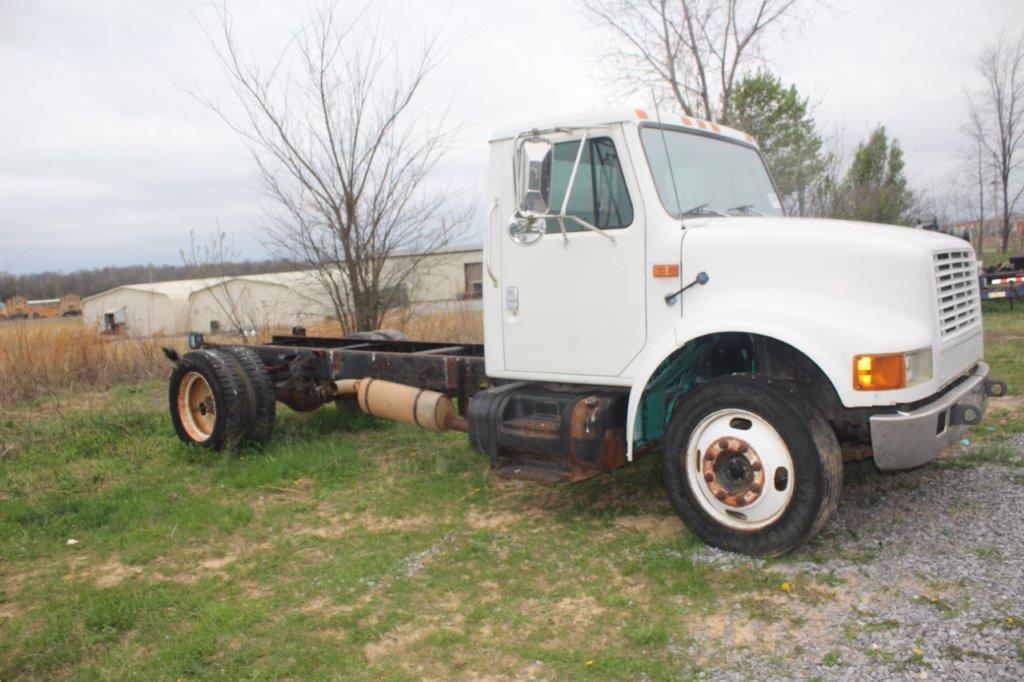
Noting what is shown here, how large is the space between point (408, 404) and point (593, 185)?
2.58m

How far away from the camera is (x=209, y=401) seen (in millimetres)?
7746

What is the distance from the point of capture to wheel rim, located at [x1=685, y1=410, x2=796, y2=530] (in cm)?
442

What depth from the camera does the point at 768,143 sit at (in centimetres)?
2186

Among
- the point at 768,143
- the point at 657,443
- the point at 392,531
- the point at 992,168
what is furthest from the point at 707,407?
the point at 992,168

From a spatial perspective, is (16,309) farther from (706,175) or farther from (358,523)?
(706,175)

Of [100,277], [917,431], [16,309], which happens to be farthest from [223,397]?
[100,277]

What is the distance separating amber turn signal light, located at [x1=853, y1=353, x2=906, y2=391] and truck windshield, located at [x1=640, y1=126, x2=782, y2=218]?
1.40 m

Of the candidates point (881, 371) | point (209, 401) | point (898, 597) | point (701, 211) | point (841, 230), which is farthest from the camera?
point (209, 401)

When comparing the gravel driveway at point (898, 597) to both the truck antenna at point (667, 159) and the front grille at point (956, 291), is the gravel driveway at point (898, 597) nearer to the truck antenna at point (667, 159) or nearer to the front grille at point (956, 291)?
the front grille at point (956, 291)

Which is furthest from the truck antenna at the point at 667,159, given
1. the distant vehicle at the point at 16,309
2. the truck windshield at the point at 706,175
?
the distant vehicle at the point at 16,309

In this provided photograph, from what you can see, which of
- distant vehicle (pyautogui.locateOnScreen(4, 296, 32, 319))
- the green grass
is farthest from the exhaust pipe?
distant vehicle (pyautogui.locateOnScreen(4, 296, 32, 319))

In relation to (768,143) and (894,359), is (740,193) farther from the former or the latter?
(768,143)

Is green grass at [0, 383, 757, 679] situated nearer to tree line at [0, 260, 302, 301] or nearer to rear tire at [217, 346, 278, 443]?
rear tire at [217, 346, 278, 443]

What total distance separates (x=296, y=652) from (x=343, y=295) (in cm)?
922
